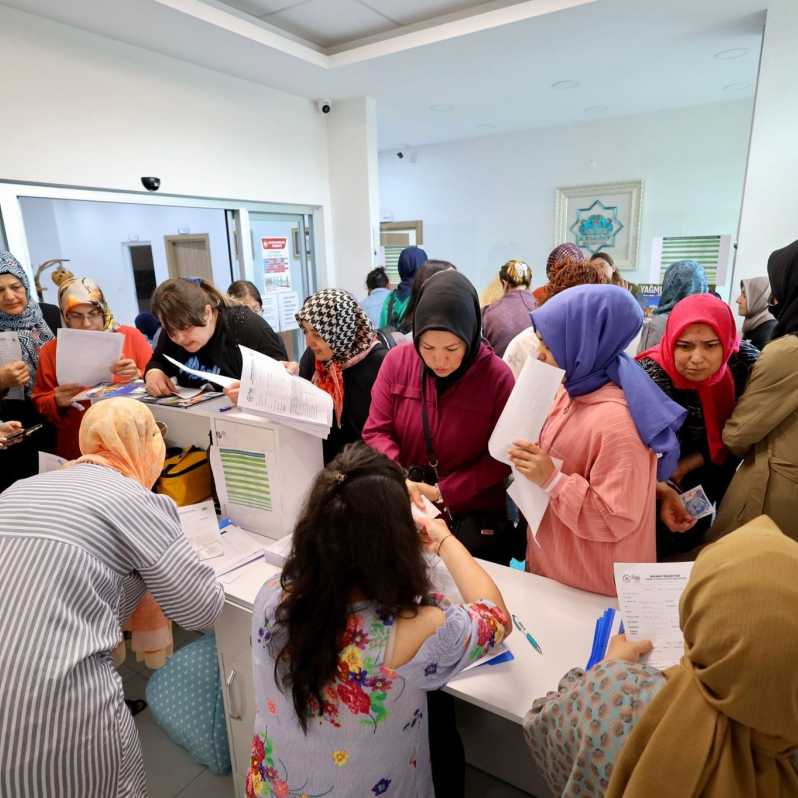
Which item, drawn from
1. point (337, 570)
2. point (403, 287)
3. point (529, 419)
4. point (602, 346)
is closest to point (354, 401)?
point (529, 419)

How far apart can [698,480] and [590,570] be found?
31.0 inches

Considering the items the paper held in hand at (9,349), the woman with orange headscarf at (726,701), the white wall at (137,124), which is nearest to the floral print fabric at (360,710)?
the woman with orange headscarf at (726,701)

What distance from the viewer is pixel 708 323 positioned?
1700mm

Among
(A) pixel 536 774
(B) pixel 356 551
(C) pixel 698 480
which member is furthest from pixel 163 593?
(C) pixel 698 480

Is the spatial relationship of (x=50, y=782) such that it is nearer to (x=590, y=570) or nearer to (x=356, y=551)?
(x=356, y=551)

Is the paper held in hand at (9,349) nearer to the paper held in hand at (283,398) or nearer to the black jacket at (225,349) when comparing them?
the black jacket at (225,349)

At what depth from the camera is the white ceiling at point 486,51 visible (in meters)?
3.06

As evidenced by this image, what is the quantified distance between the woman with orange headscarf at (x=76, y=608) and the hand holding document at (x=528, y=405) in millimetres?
804

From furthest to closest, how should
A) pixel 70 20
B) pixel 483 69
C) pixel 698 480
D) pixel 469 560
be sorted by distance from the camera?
pixel 483 69, pixel 70 20, pixel 698 480, pixel 469 560

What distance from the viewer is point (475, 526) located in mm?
1703

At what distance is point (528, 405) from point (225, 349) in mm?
1350

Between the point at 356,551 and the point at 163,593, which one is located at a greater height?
Answer: the point at 356,551

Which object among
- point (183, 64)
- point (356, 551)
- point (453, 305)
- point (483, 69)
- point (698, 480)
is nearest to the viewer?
point (356, 551)

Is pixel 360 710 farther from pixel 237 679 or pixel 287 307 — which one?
pixel 287 307
